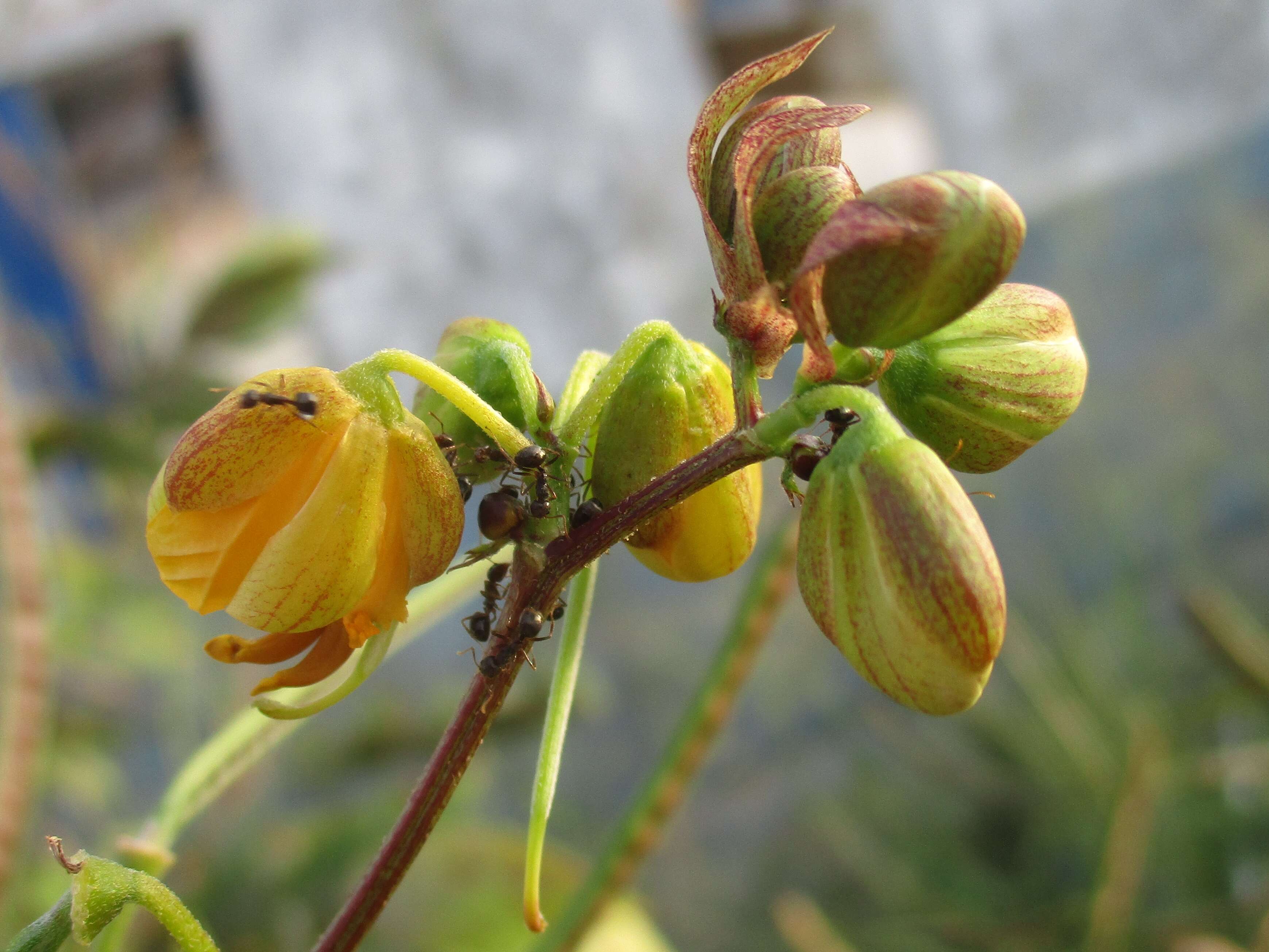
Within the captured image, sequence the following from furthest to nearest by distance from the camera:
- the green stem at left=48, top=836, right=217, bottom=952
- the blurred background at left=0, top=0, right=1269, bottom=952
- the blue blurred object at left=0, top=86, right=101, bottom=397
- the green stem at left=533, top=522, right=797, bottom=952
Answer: the blue blurred object at left=0, top=86, right=101, bottom=397
the blurred background at left=0, top=0, right=1269, bottom=952
the green stem at left=533, top=522, right=797, bottom=952
the green stem at left=48, top=836, right=217, bottom=952

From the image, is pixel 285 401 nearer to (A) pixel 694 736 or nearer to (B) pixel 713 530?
(B) pixel 713 530

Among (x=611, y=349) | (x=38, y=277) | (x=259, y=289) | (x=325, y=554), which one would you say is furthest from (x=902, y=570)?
(x=38, y=277)

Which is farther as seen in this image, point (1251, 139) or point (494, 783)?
point (494, 783)

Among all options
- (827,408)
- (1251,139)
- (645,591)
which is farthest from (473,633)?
(1251,139)

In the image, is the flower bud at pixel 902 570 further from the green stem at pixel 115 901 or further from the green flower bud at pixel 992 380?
the green stem at pixel 115 901

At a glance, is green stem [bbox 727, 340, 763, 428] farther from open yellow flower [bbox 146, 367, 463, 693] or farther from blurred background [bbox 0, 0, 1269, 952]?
blurred background [bbox 0, 0, 1269, 952]


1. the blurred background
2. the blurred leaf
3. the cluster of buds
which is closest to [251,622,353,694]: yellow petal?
the cluster of buds

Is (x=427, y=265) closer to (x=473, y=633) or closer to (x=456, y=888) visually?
(x=456, y=888)
